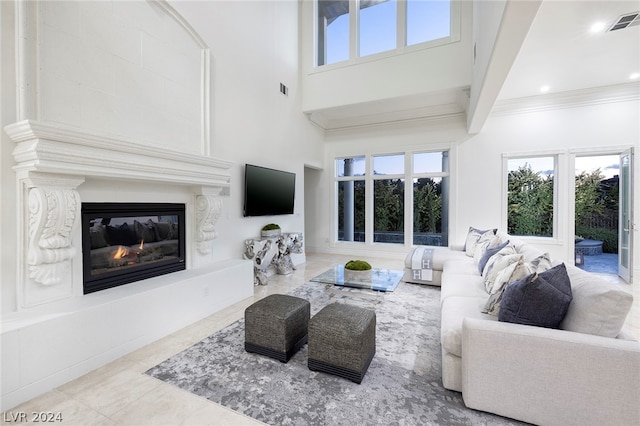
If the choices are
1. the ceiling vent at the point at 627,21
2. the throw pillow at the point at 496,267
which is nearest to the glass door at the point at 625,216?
the ceiling vent at the point at 627,21

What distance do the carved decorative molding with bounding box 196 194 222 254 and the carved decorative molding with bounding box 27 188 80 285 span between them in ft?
4.57

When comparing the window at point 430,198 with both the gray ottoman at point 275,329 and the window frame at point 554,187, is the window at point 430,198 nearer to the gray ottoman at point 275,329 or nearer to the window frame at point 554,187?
the window frame at point 554,187

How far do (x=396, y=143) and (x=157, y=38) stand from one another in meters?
5.12

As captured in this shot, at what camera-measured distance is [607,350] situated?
1444mm

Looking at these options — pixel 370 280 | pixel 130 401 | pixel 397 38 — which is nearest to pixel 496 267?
pixel 370 280

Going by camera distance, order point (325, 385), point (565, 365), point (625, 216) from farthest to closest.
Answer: point (625, 216) < point (325, 385) < point (565, 365)

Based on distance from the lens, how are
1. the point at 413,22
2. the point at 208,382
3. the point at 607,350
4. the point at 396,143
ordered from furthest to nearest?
the point at 396,143 < the point at 413,22 < the point at 208,382 < the point at 607,350

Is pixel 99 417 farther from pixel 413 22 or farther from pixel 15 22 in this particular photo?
pixel 413 22

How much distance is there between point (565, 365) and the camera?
1.50 m

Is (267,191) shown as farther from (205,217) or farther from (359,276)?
(359,276)

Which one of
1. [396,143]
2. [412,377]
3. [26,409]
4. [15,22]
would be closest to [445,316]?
[412,377]

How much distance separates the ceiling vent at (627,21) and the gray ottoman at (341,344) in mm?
4320

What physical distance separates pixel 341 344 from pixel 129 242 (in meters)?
2.48

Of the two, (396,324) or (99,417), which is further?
(396,324)
